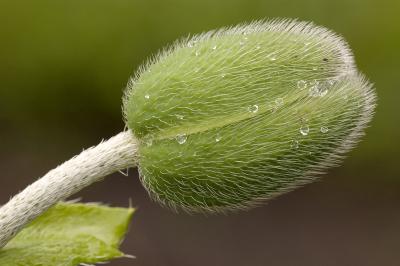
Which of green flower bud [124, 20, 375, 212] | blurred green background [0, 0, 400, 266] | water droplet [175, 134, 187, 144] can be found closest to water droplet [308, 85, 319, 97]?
→ green flower bud [124, 20, 375, 212]

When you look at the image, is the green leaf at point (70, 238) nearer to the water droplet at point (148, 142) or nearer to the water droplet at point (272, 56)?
the water droplet at point (148, 142)

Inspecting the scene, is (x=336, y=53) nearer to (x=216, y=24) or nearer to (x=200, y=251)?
(x=200, y=251)

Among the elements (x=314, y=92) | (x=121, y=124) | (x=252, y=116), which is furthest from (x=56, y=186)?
(x=121, y=124)

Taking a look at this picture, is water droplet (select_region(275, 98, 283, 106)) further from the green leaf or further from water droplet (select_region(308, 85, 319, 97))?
the green leaf

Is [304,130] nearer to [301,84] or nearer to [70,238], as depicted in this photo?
[301,84]

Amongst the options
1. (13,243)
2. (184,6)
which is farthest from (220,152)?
(184,6)
